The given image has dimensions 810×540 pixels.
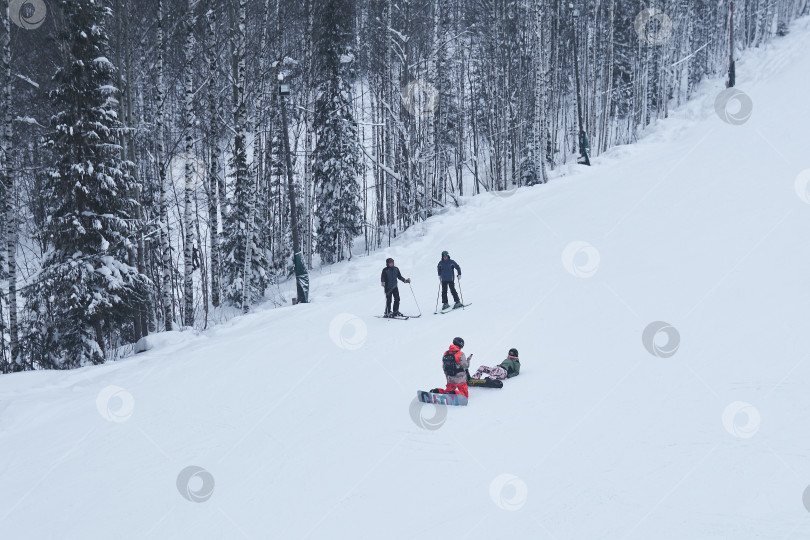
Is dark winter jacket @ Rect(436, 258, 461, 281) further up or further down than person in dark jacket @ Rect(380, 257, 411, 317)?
further up

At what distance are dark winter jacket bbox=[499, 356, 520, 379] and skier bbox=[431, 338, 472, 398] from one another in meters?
0.88

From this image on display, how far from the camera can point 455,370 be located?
8.22 m

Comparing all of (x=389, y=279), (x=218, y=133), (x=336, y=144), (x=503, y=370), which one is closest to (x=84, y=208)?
(x=218, y=133)

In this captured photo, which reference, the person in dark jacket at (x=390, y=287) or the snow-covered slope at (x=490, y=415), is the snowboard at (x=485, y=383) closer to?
the snow-covered slope at (x=490, y=415)

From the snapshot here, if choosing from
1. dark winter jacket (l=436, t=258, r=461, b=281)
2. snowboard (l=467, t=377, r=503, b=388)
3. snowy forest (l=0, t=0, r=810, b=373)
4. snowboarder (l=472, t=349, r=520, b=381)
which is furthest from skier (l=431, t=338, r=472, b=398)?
snowy forest (l=0, t=0, r=810, b=373)

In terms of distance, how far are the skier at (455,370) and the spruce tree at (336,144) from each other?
16163 millimetres

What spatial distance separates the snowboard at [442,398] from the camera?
8.26 metres

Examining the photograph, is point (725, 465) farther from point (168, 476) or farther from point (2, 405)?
point (2, 405)

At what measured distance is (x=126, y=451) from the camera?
8.33 meters

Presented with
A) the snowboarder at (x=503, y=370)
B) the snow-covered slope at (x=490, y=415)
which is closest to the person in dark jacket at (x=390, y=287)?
the snow-covered slope at (x=490, y=415)

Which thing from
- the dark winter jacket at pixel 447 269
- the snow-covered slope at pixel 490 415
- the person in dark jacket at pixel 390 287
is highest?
the dark winter jacket at pixel 447 269

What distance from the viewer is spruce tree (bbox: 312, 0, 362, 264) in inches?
901

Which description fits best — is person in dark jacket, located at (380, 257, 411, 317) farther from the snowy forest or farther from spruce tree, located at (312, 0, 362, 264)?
spruce tree, located at (312, 0, 362, 264)

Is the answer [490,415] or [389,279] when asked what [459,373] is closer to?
[490,415]
